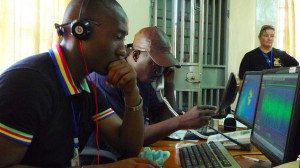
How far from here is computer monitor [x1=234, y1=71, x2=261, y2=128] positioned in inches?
60.3

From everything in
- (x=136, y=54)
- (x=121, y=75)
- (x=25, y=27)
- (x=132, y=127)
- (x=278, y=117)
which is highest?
(x=25, y=27)

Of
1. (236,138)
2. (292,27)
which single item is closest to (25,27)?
(236,138)

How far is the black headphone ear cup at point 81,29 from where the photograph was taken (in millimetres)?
923

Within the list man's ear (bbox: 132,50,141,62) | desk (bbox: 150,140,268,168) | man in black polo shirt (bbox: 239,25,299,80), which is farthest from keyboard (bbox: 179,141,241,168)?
man in black polo shirt (bbox: 239,25,299,80)

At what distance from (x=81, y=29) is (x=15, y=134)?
37cm

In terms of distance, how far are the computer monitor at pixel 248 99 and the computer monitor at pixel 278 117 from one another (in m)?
0.45

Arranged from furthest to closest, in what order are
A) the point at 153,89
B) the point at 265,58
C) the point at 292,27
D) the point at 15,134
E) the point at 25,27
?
1. the point at 292,27
2. the point at 265,58
3. the point at 25,27
4. the point at 153,89
5. the point at 15,134

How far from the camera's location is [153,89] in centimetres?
187

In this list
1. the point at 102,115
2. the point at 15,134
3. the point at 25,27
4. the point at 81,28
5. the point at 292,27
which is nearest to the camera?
the point at 15,134

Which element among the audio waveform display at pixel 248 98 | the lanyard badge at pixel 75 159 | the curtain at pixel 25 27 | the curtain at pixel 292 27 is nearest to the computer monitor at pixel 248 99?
the audio waveform display at pixel 248 98

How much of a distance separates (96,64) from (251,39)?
3615mm

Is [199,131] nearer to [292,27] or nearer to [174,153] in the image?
[174,153]

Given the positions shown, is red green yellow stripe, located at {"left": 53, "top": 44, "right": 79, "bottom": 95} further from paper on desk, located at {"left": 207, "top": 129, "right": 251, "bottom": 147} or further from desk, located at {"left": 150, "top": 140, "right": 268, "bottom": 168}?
paper on desk, located at {"left": 207, "top": 129, "right": 251, "bottom": 147}

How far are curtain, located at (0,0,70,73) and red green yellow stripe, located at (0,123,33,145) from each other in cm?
157
